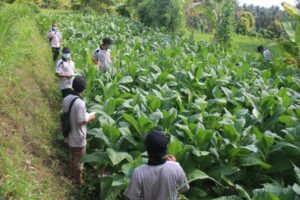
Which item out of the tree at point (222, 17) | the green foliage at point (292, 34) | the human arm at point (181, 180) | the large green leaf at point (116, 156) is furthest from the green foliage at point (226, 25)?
the human arm at point (181, 180)

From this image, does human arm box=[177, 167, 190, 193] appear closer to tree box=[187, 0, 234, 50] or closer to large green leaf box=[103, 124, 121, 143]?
large green leaf box=[103, 124, 121, 143]

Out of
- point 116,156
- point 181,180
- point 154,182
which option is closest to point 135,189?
point 154,182

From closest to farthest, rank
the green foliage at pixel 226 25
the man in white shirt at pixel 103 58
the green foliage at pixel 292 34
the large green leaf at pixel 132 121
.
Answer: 1. the large green leaf at pixel 132 121
2. the man in white shirt at pixel 103 58
3. the green foliage at pixel 292 34
4. the green foliage at pixel 226 25

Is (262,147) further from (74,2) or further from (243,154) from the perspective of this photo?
(74,2)

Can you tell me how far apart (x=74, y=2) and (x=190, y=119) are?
41.1 meters

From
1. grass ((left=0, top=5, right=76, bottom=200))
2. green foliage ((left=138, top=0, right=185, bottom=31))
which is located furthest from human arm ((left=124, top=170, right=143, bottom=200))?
green foliage ((left=138, top=0, right=185, bottom=31))

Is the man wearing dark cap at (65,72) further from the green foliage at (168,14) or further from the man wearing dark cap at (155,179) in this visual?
the green foliage at (168,14)

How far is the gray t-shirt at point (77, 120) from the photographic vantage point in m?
5.65

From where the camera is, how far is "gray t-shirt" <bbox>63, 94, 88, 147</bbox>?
18.5ft

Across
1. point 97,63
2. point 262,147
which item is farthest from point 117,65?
point 262,147

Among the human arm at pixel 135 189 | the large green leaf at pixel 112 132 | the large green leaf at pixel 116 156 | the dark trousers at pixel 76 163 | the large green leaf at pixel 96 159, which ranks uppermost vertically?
the human arm at pixel 135 189

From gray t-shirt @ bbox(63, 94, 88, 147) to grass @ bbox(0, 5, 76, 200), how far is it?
1.79 ft

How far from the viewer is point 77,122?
5680 millimetres

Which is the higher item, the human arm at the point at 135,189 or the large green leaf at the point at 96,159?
the human arm at the point at 135,189
